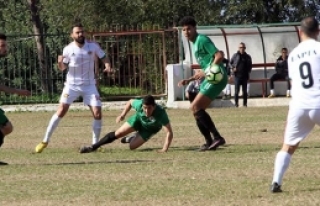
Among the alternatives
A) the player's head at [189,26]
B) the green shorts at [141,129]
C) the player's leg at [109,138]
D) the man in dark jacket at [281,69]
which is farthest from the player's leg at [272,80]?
the player's head at [189,26]

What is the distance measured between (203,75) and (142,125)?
1.51m

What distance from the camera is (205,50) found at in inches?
574

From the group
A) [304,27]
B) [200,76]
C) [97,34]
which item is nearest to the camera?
[304,27]

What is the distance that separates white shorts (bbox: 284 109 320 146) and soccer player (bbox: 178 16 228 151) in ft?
15.4

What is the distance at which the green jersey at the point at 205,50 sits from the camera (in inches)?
571

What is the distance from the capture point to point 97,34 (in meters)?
29.8

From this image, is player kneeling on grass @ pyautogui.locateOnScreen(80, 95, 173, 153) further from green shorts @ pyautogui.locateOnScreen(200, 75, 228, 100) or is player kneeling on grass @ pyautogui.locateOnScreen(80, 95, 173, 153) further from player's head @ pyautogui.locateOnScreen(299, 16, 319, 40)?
player's head @ pyautogui.locateOnScreen(299, 16, 319, 40)

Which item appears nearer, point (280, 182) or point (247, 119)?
point (280, 182)

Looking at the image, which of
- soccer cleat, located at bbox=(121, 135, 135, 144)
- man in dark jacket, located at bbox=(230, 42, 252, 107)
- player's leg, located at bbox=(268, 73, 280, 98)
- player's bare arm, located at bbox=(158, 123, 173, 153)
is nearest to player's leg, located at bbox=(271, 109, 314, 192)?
player's bare arm, located at bbox=(158, 123, 173, 153)

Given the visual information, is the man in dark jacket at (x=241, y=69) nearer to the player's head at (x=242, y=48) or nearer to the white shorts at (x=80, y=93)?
the player's head at (x=242, y=48)

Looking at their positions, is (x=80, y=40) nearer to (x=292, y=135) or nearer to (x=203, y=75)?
(x=203, y=75)

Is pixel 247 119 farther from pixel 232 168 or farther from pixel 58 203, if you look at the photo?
pixel 58 203

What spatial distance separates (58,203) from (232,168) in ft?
10.6

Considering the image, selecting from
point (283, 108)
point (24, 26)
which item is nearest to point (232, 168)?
point (283, 108)
